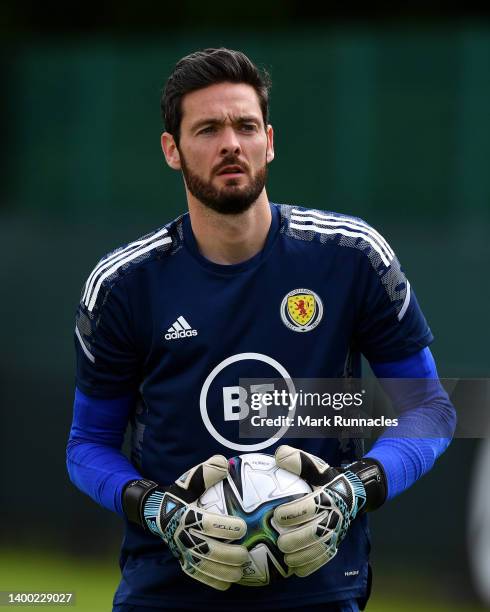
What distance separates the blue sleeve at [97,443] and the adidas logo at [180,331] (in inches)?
13.1

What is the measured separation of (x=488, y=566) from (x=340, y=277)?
4361mm

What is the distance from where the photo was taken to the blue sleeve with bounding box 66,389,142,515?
4160 millimetres

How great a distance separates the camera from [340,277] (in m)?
4.09

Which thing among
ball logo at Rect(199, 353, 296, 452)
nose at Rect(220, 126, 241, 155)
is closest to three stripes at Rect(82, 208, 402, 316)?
nose at Rect(220, 126, 241, 155)

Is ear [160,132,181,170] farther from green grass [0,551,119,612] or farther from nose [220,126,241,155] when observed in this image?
green grass [0,551,119,612]

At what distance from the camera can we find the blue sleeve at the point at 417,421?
13.2 feet

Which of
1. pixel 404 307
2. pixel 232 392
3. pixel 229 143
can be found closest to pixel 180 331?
pixel 232 392

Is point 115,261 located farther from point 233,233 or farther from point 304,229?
point 304,229

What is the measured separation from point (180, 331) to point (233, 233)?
1.22ft

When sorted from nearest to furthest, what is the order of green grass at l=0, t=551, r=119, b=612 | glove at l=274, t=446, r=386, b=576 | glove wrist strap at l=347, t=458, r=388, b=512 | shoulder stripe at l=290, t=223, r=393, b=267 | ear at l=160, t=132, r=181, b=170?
glove at l=274, t=446, r=386, b=576 < glove wrist strap at l=347, t=458, r=388, b=512 < shoulder stripe at l=290, t=223, r=393, b=267 < ear at l=160, t=132, r=181, b=170 < green grass at l=0, t=551, r=119, b=612

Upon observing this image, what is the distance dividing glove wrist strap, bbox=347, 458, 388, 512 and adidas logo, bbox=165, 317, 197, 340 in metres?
0.66

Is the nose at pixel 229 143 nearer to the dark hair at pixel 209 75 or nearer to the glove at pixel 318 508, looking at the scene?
the dark hair at pixel 209 75

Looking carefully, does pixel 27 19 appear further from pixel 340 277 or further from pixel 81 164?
pixel 340 277

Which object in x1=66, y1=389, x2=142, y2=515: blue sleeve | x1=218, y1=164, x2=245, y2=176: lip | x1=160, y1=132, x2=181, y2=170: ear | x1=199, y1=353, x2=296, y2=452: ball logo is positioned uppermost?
x1=160, y1=132, x2=181, y2=170: ear
